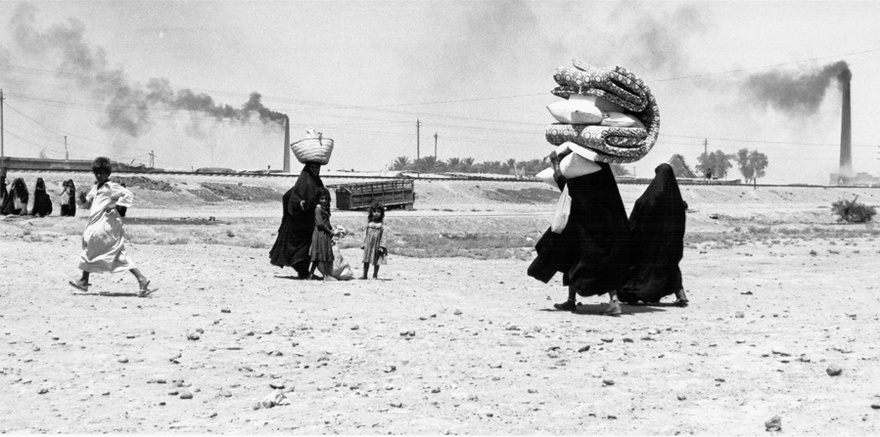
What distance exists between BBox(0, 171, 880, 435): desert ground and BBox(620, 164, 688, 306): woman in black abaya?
0.31 m

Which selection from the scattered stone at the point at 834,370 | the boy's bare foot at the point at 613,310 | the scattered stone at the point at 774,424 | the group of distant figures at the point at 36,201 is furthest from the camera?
the group of distant figures at the point at 36,201

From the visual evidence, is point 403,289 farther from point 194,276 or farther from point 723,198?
point 723,198

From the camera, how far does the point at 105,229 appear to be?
527 inches

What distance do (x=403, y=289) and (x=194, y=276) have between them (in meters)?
3.19

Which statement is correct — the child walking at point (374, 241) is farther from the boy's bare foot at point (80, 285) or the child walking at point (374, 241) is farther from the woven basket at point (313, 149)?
the boy's bare foot at point (80, 285)

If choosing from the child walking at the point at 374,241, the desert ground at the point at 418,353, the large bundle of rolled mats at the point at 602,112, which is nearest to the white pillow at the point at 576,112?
Result: the large bundle of rolled mats at the point at 602,112

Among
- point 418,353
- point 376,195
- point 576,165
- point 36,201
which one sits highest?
point 576,165

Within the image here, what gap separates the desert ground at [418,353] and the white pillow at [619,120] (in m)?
2.33

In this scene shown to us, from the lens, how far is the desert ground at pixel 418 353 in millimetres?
7543

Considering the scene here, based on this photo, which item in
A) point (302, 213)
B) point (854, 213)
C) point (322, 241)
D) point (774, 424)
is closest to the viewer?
point (774, 424)

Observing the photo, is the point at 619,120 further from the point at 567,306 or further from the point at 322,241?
the point at 322,241

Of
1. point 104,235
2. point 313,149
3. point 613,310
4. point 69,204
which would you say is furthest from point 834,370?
point 69,204

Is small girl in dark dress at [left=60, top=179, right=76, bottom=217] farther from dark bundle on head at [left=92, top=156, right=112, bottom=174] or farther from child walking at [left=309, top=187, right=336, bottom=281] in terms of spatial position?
dark bundle on head at [left=92, top=156, right=112, bottom=174]

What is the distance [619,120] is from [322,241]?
5526 mm
